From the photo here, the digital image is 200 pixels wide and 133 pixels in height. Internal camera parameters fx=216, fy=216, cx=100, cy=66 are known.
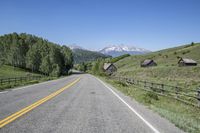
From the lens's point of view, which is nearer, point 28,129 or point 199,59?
point 28,129

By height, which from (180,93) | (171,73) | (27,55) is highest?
(27,55)

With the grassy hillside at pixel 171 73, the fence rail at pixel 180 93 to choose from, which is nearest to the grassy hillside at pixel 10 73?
the grassy hillside at pixel 171 73

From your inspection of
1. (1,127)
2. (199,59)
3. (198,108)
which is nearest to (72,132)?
(1,127)

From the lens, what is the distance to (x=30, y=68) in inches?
3873

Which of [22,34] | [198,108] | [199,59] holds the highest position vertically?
[22,34]

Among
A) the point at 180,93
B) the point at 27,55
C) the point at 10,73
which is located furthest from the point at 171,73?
the point at 27,55

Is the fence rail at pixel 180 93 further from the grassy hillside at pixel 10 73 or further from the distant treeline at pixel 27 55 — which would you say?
the distant treeline at pixel 27 55

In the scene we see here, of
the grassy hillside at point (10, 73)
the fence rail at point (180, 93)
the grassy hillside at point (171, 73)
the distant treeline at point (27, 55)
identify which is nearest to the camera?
the fence rail at point (180, 93)

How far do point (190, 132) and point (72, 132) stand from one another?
3.77 m

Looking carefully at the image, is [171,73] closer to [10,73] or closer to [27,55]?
[10,73]

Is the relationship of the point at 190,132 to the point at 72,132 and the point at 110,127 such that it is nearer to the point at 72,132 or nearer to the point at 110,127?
the point at 110,127

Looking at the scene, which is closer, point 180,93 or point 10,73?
point 180,93

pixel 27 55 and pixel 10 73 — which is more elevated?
pixel 27 55

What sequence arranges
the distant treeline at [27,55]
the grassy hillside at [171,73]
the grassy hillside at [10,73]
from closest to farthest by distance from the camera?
the grassy hillside at [171,73], the grassy hillside at [10,73], the distant treeline at [27,55]
